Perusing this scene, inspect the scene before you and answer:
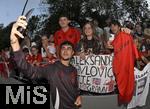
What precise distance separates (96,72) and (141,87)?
1381 mm

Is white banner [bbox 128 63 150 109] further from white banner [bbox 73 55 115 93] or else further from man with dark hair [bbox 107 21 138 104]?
white banner [bbox 73 55 115 93]

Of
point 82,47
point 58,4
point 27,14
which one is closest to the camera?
point 27,14

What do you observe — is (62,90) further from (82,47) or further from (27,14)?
(82,47)

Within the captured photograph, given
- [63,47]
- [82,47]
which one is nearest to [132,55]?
[82,47]

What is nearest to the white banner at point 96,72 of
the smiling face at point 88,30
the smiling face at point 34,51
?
the smiling face at point 88,30

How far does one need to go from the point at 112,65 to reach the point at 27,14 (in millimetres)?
5787

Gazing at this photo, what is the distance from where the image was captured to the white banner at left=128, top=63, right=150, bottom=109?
1115 centimetres

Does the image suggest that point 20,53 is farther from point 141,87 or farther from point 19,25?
point 141,87

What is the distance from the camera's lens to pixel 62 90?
5941 millimetres

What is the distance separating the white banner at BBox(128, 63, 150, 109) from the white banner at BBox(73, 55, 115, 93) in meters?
0.67

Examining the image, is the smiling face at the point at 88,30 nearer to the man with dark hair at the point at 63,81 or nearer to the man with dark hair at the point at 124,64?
the man with dark hair at the point at 124,64

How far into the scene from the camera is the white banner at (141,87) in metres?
11.1

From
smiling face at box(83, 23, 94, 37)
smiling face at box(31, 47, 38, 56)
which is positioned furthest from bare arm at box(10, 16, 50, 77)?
smiling face at box(31, 47, 38, 56)

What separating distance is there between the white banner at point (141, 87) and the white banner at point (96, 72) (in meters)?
0.67
